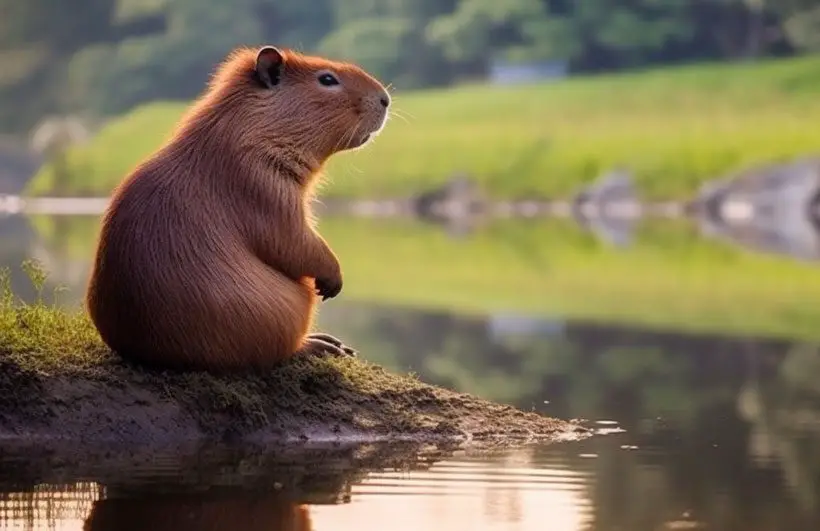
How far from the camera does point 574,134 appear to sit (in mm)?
36125

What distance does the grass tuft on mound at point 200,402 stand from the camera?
4770 mm

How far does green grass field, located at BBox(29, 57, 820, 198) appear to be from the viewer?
32344 mm

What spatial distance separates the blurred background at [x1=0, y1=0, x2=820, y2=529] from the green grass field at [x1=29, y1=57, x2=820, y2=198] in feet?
0.26

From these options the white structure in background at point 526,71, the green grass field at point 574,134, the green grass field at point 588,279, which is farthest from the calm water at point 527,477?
the white structure in background at point 526,71

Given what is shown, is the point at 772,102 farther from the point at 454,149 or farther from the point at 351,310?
the point at 351,310

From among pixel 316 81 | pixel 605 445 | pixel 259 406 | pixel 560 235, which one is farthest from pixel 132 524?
pixel 560 235

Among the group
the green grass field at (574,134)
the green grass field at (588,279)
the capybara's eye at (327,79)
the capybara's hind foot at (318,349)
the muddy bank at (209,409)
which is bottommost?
the muddy bank at (209,409)

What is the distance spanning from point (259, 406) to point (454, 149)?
103ft

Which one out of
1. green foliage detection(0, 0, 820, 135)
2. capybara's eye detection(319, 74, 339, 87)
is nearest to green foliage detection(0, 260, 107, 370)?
capybara's eye detection(319, 74, 339, 87)

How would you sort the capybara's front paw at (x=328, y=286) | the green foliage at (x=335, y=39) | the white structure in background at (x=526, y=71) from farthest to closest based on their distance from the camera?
1. the white structure in background at (x=526, y=71)
2. the green foliage at (x=335, y=39)
3. the capybara's front paw at (x=328, y=286)

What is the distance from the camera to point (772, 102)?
3675 cm

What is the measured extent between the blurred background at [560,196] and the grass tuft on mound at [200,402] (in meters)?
0.59

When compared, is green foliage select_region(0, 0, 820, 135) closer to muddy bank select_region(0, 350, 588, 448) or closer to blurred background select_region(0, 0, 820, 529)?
blurred background select_region(0, 0, 820, 529)

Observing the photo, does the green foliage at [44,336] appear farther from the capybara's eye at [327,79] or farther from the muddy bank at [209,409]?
the capybara's eye at [327,79]
